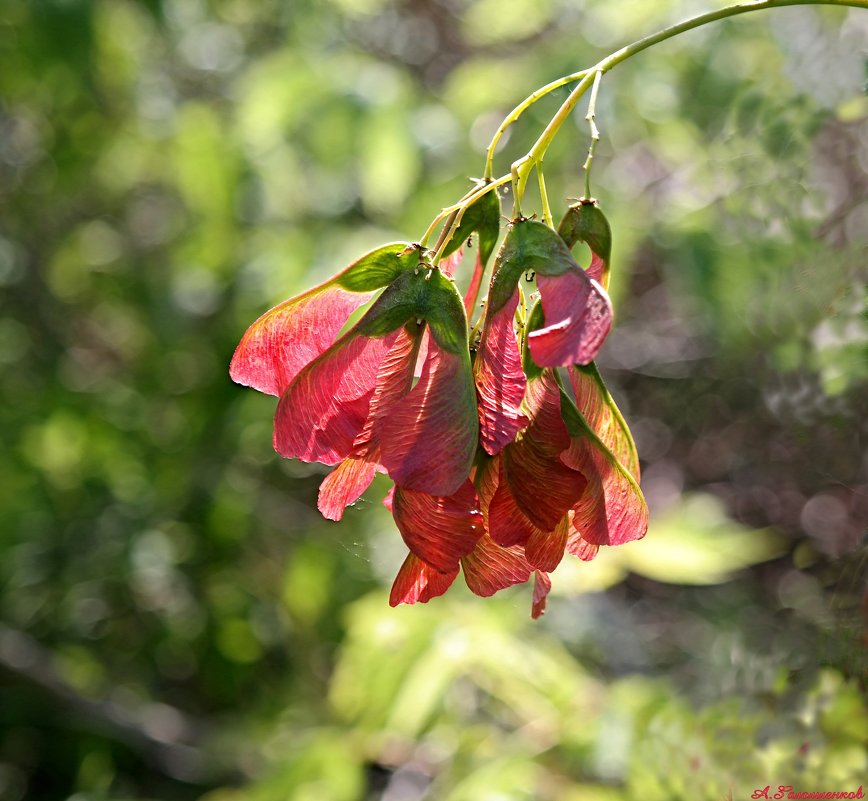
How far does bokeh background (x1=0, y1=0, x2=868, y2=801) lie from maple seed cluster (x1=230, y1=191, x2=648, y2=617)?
6.3 inches

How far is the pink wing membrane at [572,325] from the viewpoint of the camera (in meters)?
0.49

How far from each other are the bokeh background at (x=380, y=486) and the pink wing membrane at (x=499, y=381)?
0.65 ft

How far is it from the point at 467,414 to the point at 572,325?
7 centimetres

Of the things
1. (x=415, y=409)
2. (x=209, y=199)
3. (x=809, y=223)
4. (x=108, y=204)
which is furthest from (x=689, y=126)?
(x=108, y=204)

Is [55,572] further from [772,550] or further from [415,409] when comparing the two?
[415,409]

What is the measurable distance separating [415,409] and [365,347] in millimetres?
54

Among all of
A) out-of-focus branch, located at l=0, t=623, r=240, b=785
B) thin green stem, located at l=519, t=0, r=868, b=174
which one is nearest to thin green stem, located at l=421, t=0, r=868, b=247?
thin green stem, located at l=519, t=0, r=868, b=174

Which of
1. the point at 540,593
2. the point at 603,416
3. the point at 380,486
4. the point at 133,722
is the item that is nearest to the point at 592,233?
the point at 603,416

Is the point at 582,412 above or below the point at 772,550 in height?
above

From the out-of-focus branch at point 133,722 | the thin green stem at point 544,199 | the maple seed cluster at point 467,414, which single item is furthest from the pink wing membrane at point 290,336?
the out-of-focus branch at point 133,722

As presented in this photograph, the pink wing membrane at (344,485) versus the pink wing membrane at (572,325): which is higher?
the pink wing membrane at (572,325)

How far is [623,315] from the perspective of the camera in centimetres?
259

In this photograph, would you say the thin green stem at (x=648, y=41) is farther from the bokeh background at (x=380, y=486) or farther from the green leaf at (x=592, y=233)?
the bokeh background at (x=380, y=486)

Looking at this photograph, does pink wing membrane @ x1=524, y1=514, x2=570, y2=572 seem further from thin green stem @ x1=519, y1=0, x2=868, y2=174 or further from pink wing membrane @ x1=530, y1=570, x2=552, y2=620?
thin green stem @ x1=519, y1=0, x2=868, y2=174
